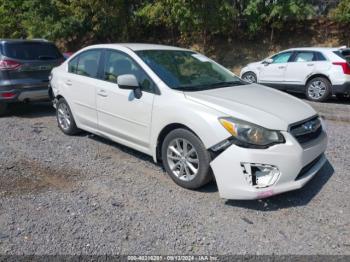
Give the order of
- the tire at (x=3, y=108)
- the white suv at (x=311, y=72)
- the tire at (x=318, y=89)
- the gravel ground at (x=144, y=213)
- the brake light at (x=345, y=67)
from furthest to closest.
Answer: the tire at (x=318, y=89)
the white suv at (x=311, y=72)
the brake light at (x=345, y=67)
the tire at (x=3, y=108)
the gravel ground at (x=144, y=213)

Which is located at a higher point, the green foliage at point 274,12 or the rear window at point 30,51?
the green foliage at point 274,12

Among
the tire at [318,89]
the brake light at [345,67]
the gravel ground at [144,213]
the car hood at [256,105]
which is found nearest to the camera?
the gravel ground at [144,213]

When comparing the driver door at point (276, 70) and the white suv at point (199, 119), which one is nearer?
the white suv at point (199, 119)

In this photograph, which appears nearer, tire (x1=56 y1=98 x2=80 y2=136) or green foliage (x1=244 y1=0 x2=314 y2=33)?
tire (x1=56 y1=98 x2=80 y2=136)

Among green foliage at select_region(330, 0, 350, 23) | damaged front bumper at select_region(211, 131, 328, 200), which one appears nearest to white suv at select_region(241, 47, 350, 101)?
green foliage at select_region(330, 0, 350, 23)

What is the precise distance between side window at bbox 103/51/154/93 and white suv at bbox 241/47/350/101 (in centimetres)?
601

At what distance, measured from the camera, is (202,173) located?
4000mm

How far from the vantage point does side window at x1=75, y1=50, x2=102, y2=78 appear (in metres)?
5.54

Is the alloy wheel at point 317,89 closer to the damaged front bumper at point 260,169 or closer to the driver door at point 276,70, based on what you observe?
the driver door at point 276,70

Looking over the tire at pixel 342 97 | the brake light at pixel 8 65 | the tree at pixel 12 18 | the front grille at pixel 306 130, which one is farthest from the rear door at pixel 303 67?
the tree at pixel 12 18

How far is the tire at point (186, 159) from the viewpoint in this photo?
397 centimetres

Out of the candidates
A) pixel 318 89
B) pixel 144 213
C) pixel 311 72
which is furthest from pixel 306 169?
pixel 311 72

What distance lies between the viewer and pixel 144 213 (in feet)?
12.4

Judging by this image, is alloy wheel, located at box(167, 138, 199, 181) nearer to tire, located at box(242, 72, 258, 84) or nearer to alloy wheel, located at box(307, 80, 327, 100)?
alloy wheel, located at box(307, 80, 327, 100)
